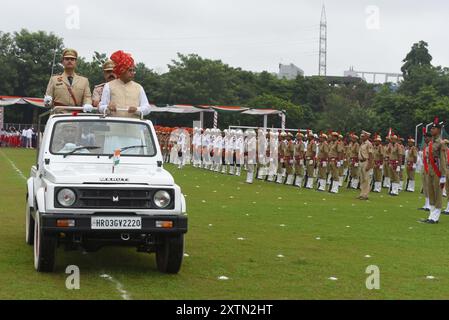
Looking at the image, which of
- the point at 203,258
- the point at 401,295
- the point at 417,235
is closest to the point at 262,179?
the point at 417,235

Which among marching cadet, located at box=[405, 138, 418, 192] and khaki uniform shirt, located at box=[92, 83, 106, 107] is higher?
khaki uniform shirt, located at box=[92, 83, 106, 107]

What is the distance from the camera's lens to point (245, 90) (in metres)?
75.5

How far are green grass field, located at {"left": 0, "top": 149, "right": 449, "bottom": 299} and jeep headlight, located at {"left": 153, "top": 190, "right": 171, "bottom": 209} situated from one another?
34.0 inches

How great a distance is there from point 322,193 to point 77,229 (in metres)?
18.9

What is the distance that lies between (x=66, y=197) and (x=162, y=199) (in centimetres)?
110

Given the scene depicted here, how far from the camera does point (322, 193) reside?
27469 mm

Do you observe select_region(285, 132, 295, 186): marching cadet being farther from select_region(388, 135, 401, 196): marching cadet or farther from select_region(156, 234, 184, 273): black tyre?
select_region(156, 234, 184, 273): black tyre

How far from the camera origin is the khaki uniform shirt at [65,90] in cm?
1241

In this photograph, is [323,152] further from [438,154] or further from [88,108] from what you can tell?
[88,108]

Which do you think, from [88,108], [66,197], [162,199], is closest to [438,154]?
[88,108]

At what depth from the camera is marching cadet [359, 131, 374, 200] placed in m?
25.3

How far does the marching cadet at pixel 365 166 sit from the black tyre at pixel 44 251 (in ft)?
54.9

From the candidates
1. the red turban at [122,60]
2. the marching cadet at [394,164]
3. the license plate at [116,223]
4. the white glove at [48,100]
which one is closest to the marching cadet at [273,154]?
the marching cadet at [394,164]

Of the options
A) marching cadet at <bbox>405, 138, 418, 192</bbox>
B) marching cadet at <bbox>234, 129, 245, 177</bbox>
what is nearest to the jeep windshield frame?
marching cadet at <bbox>405, 138, 418, 192</bbox>
